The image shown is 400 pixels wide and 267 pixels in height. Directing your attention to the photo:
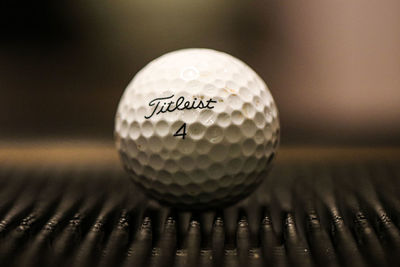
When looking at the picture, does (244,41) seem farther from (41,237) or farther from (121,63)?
(41,237)

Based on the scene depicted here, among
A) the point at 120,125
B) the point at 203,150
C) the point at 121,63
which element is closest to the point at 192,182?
the point at 203,150

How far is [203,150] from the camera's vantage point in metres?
0.80

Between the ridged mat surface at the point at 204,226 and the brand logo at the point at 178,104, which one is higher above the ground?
the brand logo at the point at 178,104

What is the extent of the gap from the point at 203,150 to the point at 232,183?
104 mm

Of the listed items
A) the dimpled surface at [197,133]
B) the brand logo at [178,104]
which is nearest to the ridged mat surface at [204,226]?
the dimpled surface at [197,133]

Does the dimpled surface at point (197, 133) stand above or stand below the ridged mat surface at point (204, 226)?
above

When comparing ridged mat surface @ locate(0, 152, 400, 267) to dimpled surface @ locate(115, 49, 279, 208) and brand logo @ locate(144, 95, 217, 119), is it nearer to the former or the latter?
dimpled surface @ locate(115, 49, 279, 208)

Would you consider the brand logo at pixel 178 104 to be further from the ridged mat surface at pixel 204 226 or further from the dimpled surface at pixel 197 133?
the ridged mat surface at pixel 204 226

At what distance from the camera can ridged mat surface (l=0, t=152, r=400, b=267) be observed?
2.14 ft

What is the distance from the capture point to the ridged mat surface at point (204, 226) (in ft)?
2.14

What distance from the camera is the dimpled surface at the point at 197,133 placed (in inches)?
31.7

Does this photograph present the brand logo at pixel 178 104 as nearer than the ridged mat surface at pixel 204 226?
No

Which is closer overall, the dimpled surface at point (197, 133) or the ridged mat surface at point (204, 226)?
the ridged mat surface at point (204, 226)

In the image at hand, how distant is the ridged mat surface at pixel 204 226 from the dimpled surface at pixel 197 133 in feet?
0.25
